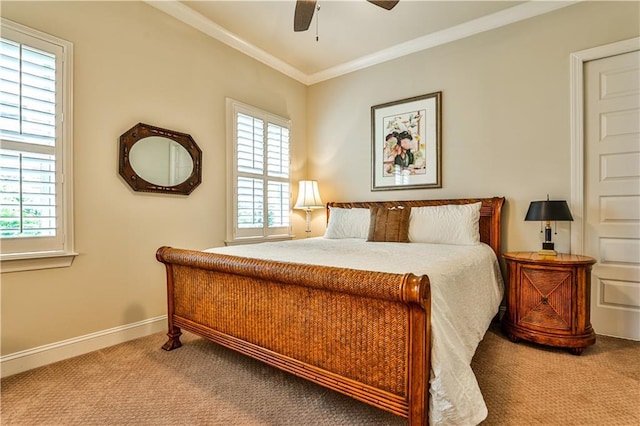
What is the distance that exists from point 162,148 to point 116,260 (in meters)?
0.99

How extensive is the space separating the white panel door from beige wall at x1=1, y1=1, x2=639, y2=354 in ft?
0.66

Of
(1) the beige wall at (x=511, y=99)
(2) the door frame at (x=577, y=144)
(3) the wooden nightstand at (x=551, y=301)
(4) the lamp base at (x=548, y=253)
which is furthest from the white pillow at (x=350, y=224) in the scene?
(2) the door frame at (x=577, y=144)

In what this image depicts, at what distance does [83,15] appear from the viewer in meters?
2.33

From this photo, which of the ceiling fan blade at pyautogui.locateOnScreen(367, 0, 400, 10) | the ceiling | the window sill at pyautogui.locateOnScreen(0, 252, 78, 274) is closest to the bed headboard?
the ceiling

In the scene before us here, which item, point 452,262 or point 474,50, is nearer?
point 452,262

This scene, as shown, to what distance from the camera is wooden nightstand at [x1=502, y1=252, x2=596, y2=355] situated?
224 centimetres

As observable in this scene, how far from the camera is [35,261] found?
210 cm

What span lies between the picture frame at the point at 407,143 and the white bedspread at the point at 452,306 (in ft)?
3.68

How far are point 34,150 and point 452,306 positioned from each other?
2.68 m

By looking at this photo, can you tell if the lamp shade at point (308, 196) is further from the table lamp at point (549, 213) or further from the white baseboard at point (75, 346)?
the table lamp at point (549, 213)

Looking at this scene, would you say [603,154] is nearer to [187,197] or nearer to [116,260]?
[187,197]

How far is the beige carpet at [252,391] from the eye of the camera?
1565 millimetres

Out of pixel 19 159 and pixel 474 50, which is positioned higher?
pixel 474 50

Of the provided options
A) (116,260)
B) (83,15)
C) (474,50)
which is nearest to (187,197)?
(116,260)
